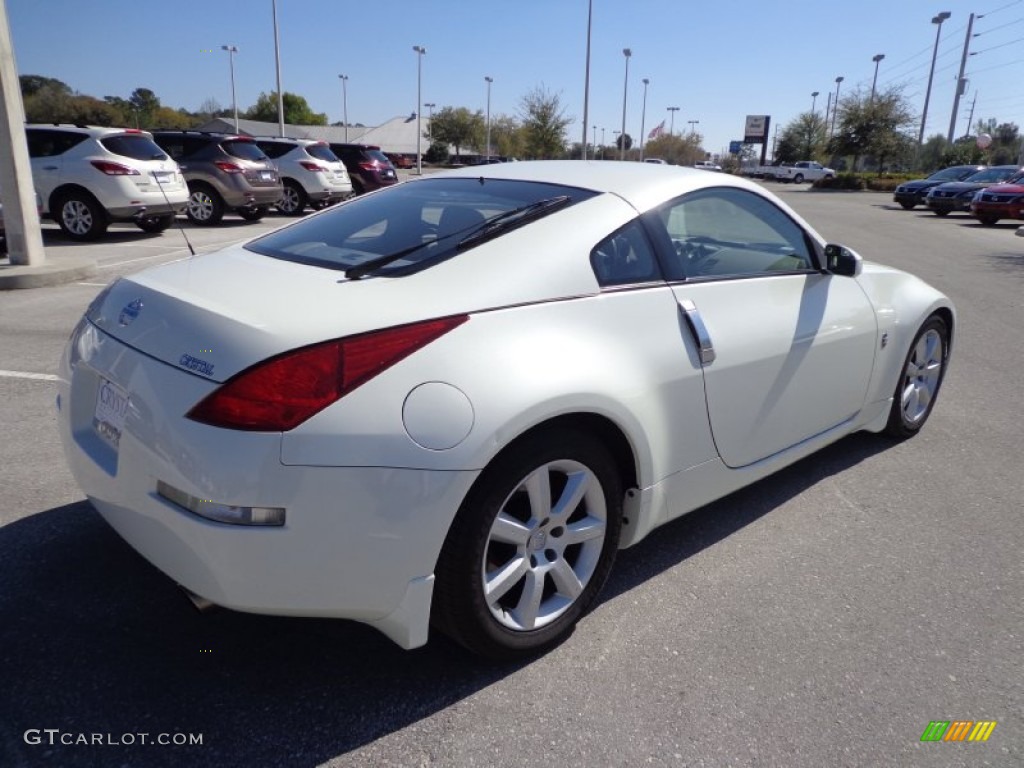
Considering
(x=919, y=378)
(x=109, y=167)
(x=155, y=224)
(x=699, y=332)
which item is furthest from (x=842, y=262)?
(x=155, y=224)

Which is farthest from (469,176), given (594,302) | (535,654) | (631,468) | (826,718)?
(826,718)

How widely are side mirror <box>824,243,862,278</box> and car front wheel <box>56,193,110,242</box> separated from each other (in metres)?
11.8

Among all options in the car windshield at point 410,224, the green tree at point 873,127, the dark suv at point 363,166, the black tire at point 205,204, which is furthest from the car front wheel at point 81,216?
the green tree at point 873,127

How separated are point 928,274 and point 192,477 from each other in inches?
454

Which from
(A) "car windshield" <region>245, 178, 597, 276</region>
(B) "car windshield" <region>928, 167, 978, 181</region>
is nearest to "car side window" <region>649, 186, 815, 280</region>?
(A) "car windshield" <region>245, 178, 597, 276</region>

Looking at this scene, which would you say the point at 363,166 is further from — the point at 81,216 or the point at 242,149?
the point at 81,216

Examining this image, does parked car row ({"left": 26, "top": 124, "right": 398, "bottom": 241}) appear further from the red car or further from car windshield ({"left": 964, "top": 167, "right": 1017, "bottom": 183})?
car windshield ({"left": 964, "top": 167, "right": 1017, "bottom": 183})

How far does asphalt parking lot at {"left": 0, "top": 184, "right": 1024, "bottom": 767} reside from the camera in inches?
82.9

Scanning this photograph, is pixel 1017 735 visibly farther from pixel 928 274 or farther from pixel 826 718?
pixel 928 274

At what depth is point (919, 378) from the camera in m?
4.44

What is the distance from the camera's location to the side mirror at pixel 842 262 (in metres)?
3.52

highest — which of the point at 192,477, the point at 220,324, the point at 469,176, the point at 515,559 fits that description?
the point at 469,176

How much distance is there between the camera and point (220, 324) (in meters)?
2.09

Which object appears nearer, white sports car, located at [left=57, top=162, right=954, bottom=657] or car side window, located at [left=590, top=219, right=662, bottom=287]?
white sports car, located at [left=57, top=162, right=954, bottom=657]
